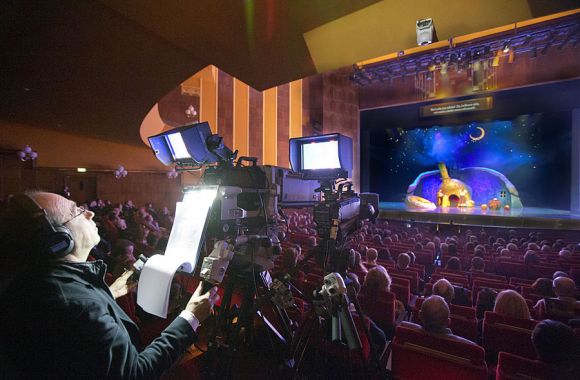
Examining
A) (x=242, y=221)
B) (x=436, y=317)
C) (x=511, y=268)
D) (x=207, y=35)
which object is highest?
(x=207, y=35)

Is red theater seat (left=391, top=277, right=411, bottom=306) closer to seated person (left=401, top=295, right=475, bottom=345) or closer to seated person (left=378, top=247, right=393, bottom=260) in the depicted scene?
seated person (left=401, top=295, right=475, bottom=345)

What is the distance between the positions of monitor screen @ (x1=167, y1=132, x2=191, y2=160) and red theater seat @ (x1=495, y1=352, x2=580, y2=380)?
2.50 metres

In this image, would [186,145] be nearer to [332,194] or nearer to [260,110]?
[332,194]

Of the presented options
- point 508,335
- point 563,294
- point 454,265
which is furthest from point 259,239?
point 454,265

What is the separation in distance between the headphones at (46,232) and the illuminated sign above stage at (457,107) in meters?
16.0

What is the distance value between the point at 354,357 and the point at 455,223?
1173cm

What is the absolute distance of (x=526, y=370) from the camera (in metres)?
1.61

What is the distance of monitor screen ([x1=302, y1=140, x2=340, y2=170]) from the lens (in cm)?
211

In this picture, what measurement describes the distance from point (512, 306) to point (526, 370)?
3.77ft

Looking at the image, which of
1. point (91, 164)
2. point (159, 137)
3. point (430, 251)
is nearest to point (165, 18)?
point (159, 137)

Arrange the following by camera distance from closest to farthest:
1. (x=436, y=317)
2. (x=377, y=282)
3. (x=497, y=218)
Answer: (x=436, y=317), (x=377, y=282), (x=497, y=218)

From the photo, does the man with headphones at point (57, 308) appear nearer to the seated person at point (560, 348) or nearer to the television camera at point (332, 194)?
the television camera at point (332, 194)

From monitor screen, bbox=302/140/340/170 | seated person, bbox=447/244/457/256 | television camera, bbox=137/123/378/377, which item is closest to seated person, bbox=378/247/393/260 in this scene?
seated person, bbox=447/244/457/256

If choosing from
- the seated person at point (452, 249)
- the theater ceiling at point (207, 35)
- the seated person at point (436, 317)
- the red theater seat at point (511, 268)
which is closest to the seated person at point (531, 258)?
the red theater seat at point (511, 268)
